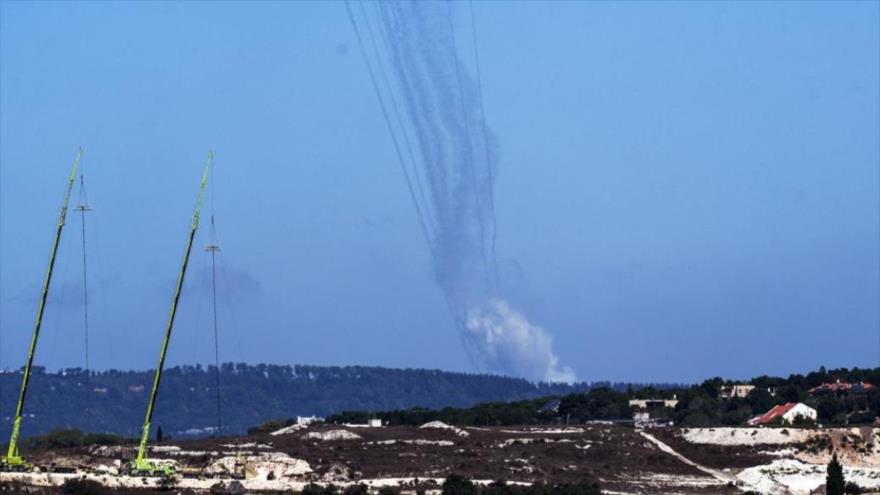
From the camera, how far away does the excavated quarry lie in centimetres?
12681

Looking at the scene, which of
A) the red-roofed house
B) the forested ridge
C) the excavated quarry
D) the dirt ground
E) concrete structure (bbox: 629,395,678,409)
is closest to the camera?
the excavated quarry

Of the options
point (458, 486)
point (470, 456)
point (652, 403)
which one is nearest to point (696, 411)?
point (652, 403)

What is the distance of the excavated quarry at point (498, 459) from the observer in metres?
127

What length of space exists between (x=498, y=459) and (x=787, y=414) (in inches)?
1684

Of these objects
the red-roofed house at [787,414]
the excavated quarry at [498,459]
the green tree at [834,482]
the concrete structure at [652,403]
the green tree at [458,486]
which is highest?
the concrete structure at [652,403]

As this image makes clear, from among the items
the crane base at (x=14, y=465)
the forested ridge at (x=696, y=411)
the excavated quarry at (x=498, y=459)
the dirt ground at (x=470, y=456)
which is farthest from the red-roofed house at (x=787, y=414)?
the crane base at (x=14, y=465)

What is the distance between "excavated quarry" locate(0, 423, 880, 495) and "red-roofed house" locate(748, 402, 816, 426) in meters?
15.2

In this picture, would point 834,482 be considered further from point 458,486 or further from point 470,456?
point 470,456

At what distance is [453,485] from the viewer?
11831 centimetres

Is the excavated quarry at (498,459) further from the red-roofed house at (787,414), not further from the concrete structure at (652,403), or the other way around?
the concrete structure at (652,403)

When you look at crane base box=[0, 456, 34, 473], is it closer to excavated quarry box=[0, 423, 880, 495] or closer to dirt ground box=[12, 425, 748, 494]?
excavated quarry box=[0, 423, 880, 495]

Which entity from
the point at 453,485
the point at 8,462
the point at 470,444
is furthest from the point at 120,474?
the point at 470,444

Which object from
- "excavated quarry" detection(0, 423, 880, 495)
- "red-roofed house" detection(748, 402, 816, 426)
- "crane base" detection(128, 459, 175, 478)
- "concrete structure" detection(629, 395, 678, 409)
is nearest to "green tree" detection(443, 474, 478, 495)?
"excavated quarry" detection(0, 423, 880, 495)

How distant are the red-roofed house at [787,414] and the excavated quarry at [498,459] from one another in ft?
49.8
